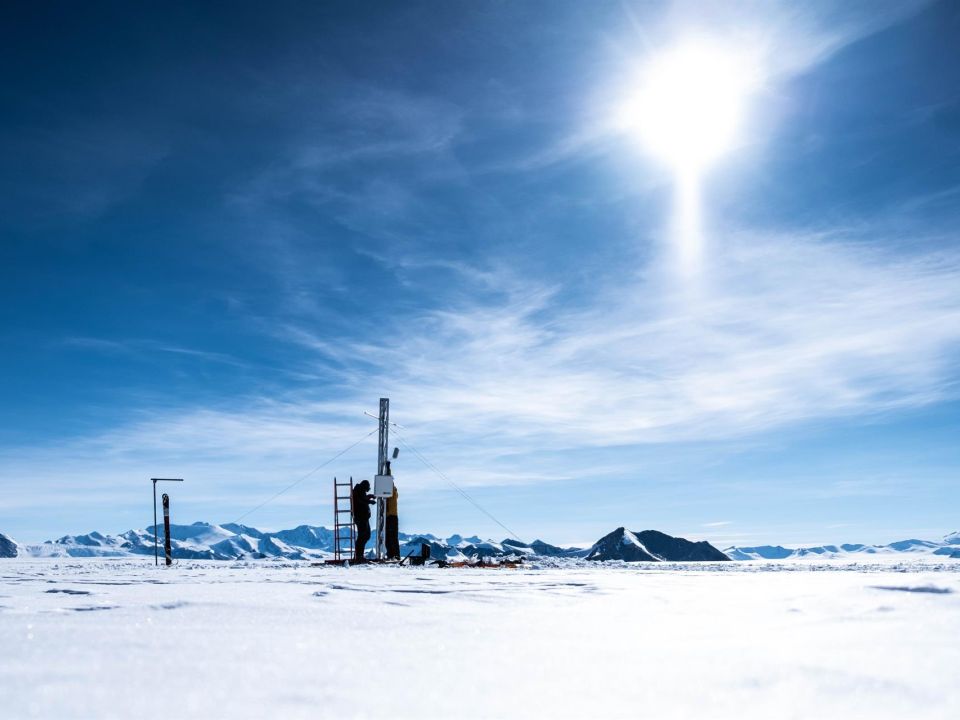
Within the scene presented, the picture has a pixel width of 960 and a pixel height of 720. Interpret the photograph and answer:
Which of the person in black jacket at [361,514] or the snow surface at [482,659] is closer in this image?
the snow surface at [482,659]

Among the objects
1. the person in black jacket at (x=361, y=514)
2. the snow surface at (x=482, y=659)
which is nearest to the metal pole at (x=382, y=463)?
the person in black jacket at (x=361, y=514)

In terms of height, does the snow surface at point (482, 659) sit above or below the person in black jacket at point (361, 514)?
above

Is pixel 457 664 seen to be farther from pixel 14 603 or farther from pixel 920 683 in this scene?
pixel 14 603

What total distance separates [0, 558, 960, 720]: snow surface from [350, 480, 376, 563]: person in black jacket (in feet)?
53.1

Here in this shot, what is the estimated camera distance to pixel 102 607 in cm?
524

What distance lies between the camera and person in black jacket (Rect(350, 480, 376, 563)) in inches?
840

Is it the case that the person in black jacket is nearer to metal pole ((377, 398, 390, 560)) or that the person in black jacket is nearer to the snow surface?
metal pole ((377, 398, 390, 560))

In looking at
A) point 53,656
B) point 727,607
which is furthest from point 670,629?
point 53,656

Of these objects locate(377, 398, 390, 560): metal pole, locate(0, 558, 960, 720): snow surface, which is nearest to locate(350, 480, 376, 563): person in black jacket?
locate(377, 398, 390, 560): metal pole

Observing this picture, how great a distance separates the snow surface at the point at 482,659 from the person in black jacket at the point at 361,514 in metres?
16.2

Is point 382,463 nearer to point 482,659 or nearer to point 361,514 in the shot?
point 361,514

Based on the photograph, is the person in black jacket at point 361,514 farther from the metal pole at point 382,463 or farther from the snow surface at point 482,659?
the snow surface at point 482,659

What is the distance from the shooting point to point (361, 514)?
21969 mm

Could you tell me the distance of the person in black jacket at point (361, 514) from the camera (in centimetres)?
2133
